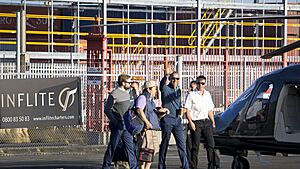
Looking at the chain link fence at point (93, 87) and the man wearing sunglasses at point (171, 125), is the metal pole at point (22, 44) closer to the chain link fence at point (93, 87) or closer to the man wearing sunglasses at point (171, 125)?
the chain link fence at point (93, 87)

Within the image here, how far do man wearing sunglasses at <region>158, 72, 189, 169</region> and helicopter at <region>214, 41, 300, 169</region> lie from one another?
85cm

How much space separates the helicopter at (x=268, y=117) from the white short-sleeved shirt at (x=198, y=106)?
0.61 m

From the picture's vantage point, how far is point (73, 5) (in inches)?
1304

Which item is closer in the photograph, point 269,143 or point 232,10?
point 269,143

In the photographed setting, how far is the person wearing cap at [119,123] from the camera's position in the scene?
14781mm

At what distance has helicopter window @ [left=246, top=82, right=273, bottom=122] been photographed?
14.8m

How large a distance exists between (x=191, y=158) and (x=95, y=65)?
815cm

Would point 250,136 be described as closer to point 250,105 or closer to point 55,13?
point 250,105

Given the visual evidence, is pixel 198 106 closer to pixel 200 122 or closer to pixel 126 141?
pixel 200 122

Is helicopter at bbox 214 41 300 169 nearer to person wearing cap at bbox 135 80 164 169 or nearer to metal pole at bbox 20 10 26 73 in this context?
person wearing cap at bbox 135 80 164 169

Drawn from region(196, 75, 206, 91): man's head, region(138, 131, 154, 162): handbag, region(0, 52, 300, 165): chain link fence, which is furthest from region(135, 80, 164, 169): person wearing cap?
region(0, 52, 300, 165): chain link fence

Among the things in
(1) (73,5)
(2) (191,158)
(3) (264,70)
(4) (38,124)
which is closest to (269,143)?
(2) (191,158)

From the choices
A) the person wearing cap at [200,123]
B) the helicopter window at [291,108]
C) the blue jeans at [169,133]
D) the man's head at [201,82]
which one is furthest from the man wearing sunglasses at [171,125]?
the helicopter window at [291,108]

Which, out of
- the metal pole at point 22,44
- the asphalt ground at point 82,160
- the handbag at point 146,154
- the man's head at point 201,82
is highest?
the metal pole at point 22,44
